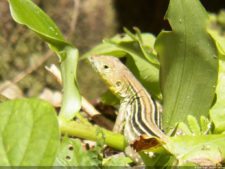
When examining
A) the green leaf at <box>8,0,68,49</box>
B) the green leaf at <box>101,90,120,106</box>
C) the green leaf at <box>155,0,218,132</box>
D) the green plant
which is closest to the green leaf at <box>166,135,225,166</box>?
the green plant

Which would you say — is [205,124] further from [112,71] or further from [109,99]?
[112,71]

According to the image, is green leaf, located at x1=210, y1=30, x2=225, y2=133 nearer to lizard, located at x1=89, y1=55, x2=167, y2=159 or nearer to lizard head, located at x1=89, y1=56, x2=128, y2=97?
lizard, located at x1=89, y1=55, x2=167, y2=159

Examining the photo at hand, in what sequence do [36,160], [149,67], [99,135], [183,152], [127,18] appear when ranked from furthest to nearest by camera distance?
1. [127,18]
2. [149,67]
3. [99,135]
4. [183,152]
5. [36,160]

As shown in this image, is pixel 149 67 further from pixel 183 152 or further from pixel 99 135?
pixel 183 152

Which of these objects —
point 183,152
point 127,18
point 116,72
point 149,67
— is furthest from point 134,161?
point 127,18

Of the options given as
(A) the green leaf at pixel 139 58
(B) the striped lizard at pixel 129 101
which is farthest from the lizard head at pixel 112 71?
(A) the green leaf at pixel 139 58

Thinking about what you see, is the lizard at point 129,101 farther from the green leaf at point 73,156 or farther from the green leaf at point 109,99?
the green leaf at point 73,156
